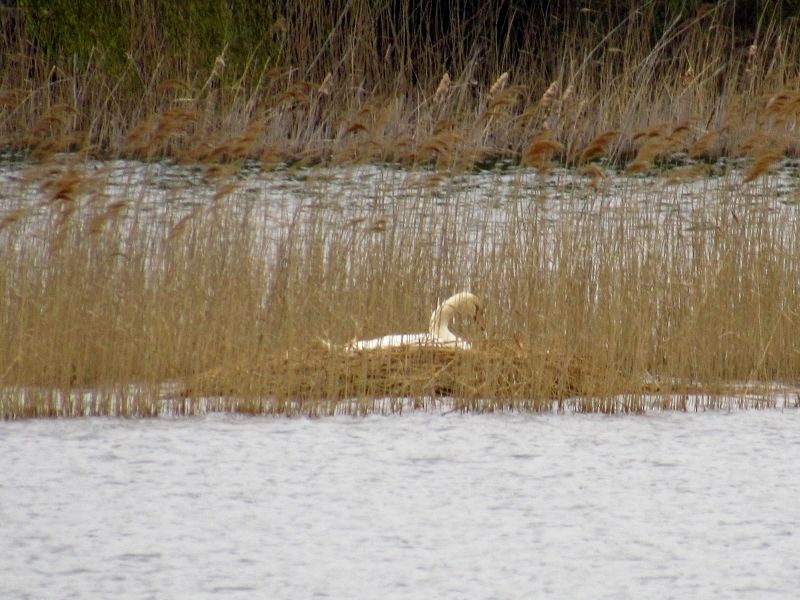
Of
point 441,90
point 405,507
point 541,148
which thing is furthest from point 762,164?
point 405,507

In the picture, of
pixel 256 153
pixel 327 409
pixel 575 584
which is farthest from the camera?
pixel 256 153

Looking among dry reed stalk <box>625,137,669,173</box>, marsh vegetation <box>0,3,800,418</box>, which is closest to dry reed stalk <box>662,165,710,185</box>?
marsh vegetation <box>0,3,800,418</box>

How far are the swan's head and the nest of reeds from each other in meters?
0.31

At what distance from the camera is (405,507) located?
4199 millimetres

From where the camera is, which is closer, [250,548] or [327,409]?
[250,548]

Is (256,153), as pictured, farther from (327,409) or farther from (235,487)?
(235,487)

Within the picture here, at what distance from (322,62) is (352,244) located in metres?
6.32

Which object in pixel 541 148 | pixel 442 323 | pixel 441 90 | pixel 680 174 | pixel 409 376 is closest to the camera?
pixel 409 376

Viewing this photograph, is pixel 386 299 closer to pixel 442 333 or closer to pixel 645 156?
pixel 442 333

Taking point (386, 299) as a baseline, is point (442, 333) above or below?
below

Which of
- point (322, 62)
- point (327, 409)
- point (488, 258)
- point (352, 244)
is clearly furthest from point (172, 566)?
point (322, 62)

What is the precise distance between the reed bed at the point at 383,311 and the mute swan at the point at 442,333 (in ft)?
0.16

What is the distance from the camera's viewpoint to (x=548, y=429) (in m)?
5.21

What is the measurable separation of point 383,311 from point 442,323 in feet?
0.92
